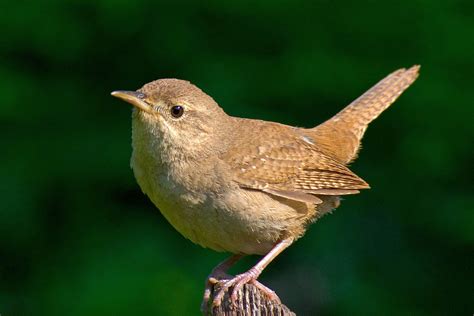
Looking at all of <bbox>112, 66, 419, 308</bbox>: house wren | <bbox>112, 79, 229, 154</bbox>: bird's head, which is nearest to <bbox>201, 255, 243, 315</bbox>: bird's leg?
<bbox>112, 66, 419, 308</bbox>: house wren

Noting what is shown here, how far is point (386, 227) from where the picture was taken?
20.7 feet

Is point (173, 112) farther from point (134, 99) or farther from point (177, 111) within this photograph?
point (134, 99)

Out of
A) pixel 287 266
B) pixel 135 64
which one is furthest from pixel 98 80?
pixel 287 266

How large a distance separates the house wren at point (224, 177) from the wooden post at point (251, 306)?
0.18ft

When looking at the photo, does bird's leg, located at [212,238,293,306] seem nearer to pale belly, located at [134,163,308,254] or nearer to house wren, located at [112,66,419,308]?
house wren, located at [112,66,419,308]

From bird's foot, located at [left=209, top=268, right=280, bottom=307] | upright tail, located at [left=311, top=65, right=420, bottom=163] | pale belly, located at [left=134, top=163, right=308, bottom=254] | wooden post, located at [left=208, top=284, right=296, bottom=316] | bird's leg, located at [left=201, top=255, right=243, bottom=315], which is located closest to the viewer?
wooden post, located at [left=208, top=284, right=296, bottom=316]

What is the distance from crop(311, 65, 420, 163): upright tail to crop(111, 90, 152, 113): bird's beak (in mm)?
1227

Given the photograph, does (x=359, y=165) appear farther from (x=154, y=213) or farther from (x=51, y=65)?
(x=51, y=65)

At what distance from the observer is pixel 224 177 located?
424 centimetres

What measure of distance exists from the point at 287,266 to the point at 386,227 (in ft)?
2.41

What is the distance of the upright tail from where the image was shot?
5184 mm

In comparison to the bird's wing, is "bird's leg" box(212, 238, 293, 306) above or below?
below

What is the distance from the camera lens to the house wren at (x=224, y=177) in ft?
13.6

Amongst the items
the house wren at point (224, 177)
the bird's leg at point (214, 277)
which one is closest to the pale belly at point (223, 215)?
the house wren at point (224, 177)
